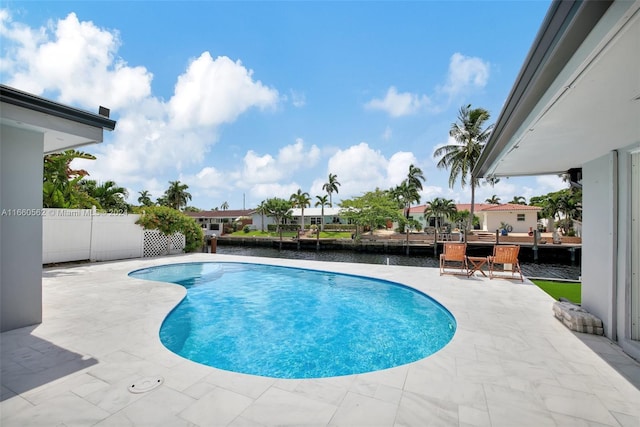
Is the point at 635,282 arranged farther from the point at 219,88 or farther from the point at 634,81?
the point at 219,88

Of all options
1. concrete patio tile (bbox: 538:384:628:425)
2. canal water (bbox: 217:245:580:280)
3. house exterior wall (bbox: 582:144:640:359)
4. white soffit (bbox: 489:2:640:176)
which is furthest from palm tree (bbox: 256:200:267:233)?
concrete patio tile (bbox: 538:384:628:425)

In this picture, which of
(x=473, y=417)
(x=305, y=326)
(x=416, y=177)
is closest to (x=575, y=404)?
(x=473, y=417)

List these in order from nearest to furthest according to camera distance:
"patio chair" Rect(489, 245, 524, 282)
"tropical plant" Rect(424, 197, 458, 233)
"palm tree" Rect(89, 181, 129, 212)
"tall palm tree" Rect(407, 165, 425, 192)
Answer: "patio chair" Rect(489, 245, 524, 282)
"palm tree" Rect(89, 181, 129, 212)
"tropical plant" Rect(424, 197, 458, 233)
"tall palm tree" Rect(407, 165, 425, 192)

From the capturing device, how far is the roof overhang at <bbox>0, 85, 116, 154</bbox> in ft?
11.7

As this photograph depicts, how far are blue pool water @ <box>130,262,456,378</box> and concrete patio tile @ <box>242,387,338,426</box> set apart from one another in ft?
4.27

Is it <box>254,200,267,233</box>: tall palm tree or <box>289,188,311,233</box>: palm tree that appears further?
<box>289,188,311,233</box>: palm tree

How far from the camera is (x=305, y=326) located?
5.78 meters

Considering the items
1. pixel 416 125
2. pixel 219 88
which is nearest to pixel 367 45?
pixel 219 88

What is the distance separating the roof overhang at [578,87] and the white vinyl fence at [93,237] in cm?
1321

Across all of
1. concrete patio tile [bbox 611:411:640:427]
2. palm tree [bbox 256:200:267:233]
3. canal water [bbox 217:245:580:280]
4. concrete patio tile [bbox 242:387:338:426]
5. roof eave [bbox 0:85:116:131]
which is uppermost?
roof eave [bbox 0:85:116:131]

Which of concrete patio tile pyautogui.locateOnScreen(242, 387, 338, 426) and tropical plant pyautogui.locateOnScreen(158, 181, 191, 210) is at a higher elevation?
tropical plant pyautogui.locateOnScreen(158, 181, 191, 210)

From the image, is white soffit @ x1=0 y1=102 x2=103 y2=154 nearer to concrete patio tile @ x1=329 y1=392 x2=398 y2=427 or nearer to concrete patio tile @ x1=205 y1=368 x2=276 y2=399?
concrete patio tile @ x1=205 y1=368 x2=276 y2=399

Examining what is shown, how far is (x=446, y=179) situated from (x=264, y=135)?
60.0 feet

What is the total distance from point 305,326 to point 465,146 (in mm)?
25856
